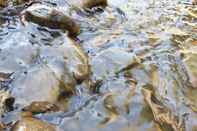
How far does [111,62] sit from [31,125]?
1.40 meters

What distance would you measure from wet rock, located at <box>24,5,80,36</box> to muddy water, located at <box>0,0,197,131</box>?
0.07 meters

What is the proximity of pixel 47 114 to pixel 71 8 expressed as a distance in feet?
7.73

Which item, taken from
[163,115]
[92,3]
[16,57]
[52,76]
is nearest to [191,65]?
[163,115]

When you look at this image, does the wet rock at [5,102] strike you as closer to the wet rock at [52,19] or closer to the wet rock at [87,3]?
the wet rock at [52,19]

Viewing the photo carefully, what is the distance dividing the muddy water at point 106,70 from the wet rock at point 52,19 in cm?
7

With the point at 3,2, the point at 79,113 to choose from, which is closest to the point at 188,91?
the point at 79,113

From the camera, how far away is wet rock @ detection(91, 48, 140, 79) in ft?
12.6

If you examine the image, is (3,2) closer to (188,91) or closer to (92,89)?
(92,89)

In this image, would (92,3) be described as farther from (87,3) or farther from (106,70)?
(106,70)

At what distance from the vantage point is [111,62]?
3967 mm

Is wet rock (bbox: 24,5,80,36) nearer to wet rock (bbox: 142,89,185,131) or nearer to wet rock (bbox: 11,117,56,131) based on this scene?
wet rock (bbox: 142,89,185,131)

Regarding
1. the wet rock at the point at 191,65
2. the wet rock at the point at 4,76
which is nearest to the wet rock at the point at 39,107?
the wet rock at the point at 4,76

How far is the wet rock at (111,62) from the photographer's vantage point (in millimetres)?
3843

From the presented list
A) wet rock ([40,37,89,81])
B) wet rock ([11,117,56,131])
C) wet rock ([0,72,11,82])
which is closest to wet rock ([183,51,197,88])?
wet rock ([40,37,89,81])
